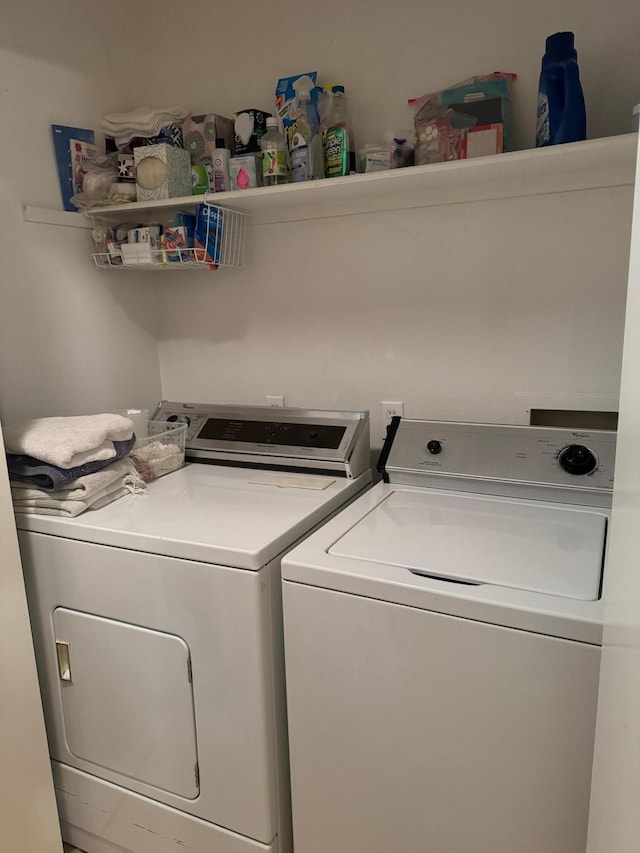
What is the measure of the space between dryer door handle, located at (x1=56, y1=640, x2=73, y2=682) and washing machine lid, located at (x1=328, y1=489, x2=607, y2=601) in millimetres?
792

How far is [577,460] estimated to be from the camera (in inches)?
63.1

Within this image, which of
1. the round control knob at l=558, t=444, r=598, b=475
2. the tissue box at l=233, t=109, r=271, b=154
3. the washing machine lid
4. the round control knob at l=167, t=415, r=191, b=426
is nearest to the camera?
the washing machine lid

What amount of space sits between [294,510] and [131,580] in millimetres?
419

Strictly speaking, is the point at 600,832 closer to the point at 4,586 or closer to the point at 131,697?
the point at 131,697

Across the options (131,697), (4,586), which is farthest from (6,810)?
(4,586)

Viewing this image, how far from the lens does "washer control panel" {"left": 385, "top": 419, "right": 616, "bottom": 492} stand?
5.22ft

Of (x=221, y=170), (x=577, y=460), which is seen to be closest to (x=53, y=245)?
(x=221, y=170)

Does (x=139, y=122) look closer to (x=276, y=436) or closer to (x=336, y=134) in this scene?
(x=336, y=134)

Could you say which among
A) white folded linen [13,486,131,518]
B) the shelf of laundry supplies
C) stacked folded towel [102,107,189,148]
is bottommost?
white folded linen [13,486,131,518]

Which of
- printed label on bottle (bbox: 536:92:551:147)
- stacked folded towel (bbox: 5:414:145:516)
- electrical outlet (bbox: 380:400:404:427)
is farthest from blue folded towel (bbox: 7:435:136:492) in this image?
printed label on bottle (bbox: 536:92:551:147)

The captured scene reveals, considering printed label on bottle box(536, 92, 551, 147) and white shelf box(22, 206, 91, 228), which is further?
white shelf box(22, 206, 91, 228)

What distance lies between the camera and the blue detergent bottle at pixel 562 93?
1.46 meters

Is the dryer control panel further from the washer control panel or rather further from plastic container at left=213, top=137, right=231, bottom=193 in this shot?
plastic container at left=213, top=137, right=231, bottom=193

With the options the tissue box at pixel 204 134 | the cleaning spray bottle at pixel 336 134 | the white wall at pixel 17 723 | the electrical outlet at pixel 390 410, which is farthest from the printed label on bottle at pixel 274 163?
the white wall at pixel 17 723
